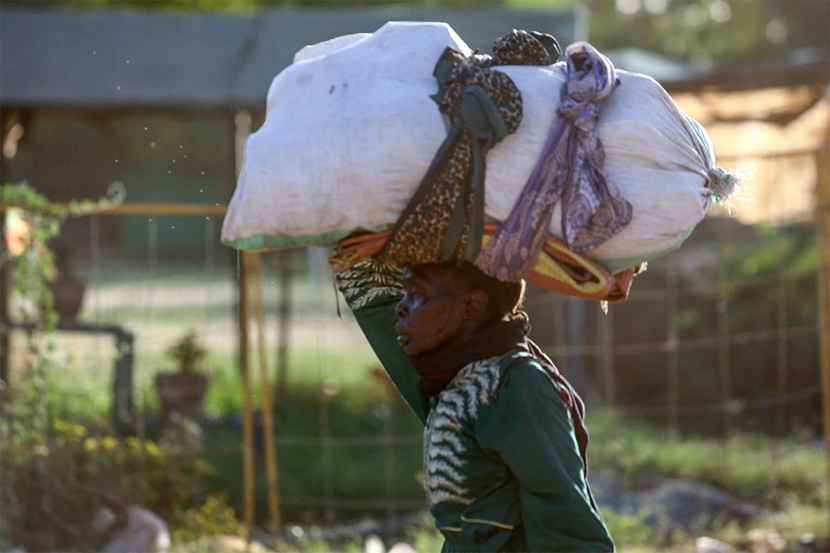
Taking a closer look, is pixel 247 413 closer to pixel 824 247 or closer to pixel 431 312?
pixel 824 247

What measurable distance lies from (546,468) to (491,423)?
143mm

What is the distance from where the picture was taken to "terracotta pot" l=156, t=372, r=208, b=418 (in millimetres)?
8750

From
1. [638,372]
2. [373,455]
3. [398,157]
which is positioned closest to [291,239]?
[398,157]

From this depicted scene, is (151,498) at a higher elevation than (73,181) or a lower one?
lower

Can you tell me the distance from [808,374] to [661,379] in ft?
3.74

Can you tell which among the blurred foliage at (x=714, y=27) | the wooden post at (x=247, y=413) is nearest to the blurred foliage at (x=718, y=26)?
the blurred foliage at (x=714, y=27)

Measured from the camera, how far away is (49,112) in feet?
31.1

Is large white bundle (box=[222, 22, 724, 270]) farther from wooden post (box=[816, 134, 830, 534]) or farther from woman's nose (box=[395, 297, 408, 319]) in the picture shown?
wooden post (box=[816, 134, 830, 534])

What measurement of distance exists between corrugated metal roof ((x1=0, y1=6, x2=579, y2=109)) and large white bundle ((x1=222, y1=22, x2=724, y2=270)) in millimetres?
6930

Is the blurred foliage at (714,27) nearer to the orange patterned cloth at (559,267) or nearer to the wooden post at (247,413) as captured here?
the wooden post at (247,413)

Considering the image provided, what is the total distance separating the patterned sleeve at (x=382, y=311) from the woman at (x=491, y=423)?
0.13m

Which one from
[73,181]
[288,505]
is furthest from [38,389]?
[73,181]

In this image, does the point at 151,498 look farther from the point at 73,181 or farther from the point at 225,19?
the point at 73,181

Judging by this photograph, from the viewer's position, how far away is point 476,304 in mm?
2295
